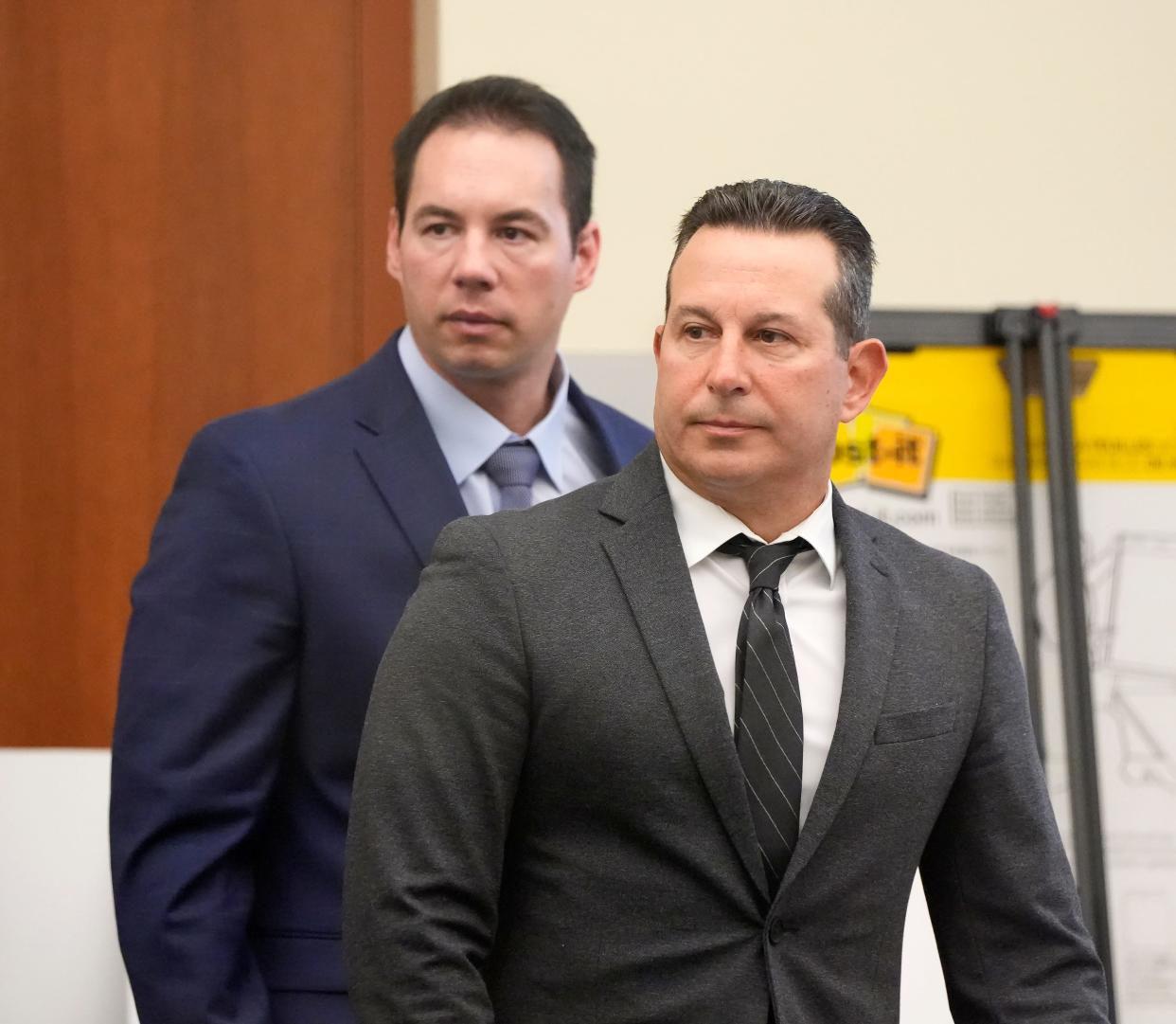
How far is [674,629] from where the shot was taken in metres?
1.23

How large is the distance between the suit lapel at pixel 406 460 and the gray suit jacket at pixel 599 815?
0.36 metres

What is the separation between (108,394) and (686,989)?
179 centimetres

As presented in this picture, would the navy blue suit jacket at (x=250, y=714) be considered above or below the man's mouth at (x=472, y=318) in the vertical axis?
below

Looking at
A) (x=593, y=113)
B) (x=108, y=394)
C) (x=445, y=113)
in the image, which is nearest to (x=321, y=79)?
(x=593, y=113)

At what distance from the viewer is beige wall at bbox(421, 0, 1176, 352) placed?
268 centimetres

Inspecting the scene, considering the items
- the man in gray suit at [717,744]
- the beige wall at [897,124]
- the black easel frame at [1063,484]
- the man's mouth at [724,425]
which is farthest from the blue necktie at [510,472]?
the black easel frame at [1063,484]

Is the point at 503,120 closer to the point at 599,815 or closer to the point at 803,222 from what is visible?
the point at 803,222

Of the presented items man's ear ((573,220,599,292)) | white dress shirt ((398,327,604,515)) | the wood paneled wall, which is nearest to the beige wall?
the wood paneled wall

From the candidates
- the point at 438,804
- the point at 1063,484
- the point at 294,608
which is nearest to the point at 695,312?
the point at 438,804

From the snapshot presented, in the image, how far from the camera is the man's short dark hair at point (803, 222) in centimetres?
131

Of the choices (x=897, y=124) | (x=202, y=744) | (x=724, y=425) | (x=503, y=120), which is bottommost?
(x=202, y=744)

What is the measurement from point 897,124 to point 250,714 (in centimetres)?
175

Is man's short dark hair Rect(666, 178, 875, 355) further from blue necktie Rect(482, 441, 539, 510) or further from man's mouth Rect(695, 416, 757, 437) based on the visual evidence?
blue necktie Rect(482, 441, 539, 510)

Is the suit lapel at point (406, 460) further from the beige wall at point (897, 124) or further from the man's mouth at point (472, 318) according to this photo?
the beige wall at point (897, 124)
